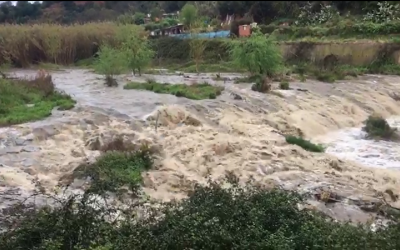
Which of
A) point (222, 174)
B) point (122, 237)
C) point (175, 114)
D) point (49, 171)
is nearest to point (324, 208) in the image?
point (222, 174)

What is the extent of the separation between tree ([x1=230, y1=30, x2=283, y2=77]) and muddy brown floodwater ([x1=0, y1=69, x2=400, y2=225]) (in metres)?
2.00

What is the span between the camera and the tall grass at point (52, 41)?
78.7 ft

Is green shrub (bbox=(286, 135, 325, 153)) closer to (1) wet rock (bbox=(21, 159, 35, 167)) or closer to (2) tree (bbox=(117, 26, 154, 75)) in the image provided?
(1) wet rock (bbox=(21, 159, 35, 167))

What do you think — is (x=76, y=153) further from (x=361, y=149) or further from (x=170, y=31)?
(x=170, y=31)

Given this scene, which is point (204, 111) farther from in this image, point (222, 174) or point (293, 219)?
point (293, 219)

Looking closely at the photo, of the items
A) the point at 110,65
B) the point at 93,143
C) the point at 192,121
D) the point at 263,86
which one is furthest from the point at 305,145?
the point at 110,65

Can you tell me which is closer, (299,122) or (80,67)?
(299,122)

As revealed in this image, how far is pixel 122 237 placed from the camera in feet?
17.9

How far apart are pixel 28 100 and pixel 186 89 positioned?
170 inches

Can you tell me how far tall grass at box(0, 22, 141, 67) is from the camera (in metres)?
24.0

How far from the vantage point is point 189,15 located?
1134 inches

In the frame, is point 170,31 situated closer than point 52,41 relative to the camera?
No

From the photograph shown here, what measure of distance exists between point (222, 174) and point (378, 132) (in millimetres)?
5011

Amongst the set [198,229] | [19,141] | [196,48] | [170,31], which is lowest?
[170,31]
